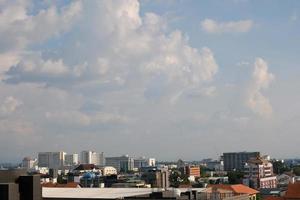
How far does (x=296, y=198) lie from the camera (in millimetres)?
69562

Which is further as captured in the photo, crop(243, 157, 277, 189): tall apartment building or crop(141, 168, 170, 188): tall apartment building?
crop(243, 157, 277, 189): tall apartment building

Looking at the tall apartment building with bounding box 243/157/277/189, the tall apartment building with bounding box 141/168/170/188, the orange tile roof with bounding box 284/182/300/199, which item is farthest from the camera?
the tall apartment building with bounding box 243/157/277/189

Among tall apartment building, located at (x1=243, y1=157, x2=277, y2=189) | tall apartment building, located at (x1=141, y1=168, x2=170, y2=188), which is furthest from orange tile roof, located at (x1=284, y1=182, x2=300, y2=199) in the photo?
tall apartment building, located at (x1=243, y1=157, x2=277, y2=189)

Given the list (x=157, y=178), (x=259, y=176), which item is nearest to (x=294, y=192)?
(x=157, y=178)

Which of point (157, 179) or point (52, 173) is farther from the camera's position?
point (52, 173)

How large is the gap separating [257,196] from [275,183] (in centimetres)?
5120

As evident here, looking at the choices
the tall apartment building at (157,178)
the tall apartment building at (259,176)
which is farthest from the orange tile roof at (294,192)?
the tall apartment building at (259,176)

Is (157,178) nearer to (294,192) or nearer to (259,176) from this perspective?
(259,176)

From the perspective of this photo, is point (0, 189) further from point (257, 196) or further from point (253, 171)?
point (253, 171)

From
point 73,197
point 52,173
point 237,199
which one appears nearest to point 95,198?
point 73,197

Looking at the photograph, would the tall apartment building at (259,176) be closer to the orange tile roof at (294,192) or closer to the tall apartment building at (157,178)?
the tall apartment building at (157,178)

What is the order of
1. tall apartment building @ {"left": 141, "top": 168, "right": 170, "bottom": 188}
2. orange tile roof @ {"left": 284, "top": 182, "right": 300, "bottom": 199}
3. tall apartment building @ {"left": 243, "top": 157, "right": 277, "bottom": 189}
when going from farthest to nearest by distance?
tall apartment building @ {"left": 243, "top": 157, "right": 277, "bottom": 189} < tall apartment building @ {"left": 141, "top": 168, "right": 170, "bottom": 188} < orange tile roof @ {"left": 284, "top": 182, "right": 300, "bottom": 199}

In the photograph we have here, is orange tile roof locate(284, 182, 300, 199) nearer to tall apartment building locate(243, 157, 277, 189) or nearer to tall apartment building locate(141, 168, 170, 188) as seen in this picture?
tall apartment building locate(141, 168, 170, 188)

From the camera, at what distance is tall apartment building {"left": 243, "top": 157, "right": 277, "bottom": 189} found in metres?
139
